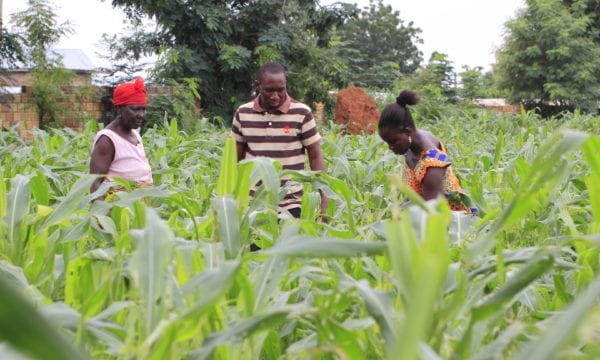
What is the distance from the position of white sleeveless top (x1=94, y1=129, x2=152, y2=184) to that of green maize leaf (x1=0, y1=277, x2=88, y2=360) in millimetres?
3074

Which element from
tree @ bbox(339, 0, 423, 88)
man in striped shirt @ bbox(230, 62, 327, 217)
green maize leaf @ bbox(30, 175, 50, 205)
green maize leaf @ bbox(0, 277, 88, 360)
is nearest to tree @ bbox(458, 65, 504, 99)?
man in striped shirt @ bbox(230, 62, 327, 217)

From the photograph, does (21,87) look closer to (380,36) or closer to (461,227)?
(461,227)

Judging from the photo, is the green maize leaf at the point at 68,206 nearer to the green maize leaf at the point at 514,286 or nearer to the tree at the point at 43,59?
the green maize leaf at the point at 514,286

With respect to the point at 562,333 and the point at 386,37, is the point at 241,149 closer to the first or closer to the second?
the point at 562,333

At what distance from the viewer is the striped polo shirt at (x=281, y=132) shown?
12.5 feet

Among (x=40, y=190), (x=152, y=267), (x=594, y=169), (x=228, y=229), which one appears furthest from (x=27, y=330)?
(x=40, y=190)

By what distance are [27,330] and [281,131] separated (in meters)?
3.24

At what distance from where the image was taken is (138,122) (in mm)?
3754

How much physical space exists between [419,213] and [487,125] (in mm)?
10932

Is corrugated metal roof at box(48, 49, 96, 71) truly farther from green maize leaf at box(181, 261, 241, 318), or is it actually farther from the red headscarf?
green maize leaf at box(181, 261, 241, 318)

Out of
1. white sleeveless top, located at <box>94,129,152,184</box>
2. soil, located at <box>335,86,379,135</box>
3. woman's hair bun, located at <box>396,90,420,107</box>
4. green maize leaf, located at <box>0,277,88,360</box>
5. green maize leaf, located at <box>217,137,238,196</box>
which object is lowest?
soil, located at <box>335,86,379,135</box>

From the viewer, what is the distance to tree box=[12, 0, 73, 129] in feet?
37.1

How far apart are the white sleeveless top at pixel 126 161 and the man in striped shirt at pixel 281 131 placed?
0.47 metres

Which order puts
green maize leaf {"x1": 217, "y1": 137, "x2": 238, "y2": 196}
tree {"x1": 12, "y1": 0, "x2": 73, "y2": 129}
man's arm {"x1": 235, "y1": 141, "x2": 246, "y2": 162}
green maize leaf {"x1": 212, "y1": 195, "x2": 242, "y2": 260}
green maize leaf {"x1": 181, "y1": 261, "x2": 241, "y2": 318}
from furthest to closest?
tree {"x1": 12, "y1": 0, "x2": 73, "y2": 129} → man's arm {"x1": 235, "y1": 141, "x2": 246, "y2": 162} → green maize leaf {"x1": 217, "y1": 137, "x2": 238, "y2": 196} → green maize leaf {"x1": 212, "y1": 195, "x2": 242, "y2": 260} → green maize leaf {"x1": 181, "y1": 261, "x2": 241, "y2": 318}
